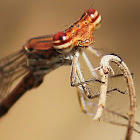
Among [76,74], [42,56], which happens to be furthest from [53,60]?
[76,74]

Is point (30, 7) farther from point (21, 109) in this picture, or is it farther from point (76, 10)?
point (21, 109)

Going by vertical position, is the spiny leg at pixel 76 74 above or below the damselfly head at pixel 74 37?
below

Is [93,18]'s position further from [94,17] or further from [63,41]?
[63,41]

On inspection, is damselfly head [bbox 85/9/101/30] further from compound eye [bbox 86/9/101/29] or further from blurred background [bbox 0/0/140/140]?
blurred background [bbox 0/0/140/140]

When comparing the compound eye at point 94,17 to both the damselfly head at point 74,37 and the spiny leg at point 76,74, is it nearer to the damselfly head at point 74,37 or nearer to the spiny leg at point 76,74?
the damselfly head at point 74,37

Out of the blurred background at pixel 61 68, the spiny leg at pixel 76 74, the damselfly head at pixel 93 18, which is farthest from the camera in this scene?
the blurred background at pixel 61 68

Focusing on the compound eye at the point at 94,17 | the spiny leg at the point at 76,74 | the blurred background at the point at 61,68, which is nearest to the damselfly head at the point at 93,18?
the compound eye at the point at 94,17

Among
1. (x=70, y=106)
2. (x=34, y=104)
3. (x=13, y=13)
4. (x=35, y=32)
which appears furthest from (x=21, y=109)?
(x=13, y=13)

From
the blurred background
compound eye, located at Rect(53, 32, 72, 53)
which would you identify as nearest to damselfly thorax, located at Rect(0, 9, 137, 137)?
compound eye, located at Rect(53, 32, 72, 53)
